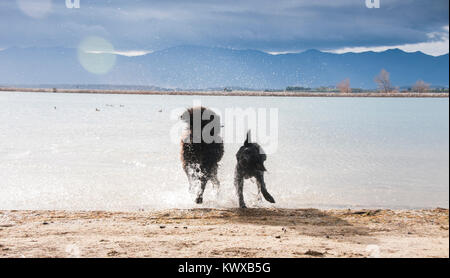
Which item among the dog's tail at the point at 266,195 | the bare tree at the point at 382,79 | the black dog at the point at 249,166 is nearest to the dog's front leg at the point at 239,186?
the black dog at the point at 249,166

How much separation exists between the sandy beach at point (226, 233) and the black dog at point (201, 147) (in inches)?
57.5

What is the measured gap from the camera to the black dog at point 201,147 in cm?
1032

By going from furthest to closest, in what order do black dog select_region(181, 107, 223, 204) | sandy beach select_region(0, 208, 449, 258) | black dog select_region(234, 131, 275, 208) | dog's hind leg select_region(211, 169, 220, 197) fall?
dog's hind leg select_region(211, 169, 220, 197) < black dog select_region(181, 107, 223, 204) < black dog select_region(234, 131, 275, 208) < sandy beach select_region(0, 208, 449, 258)

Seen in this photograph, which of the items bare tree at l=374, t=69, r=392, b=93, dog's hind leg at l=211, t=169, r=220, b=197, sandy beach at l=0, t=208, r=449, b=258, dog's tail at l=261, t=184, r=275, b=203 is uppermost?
bare tree at l=374, t=69, r=392, b=93

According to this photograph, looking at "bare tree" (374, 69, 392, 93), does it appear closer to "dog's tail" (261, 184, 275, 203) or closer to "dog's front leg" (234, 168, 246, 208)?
"dog's tail" (261, 184, 275, 203)

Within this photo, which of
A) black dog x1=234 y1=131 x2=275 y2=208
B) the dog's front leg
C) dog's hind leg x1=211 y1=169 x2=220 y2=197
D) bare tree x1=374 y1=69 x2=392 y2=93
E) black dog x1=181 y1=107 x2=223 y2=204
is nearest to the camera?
black dog x1=234 y1=131 x2=275 y2=208

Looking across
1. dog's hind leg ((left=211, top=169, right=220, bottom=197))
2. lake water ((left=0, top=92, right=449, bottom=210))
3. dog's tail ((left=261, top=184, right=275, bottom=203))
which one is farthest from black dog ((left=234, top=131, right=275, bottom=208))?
dog's hind leg ((left=211, top=169, right=220, bottom=197))

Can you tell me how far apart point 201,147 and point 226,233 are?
12.0 ft

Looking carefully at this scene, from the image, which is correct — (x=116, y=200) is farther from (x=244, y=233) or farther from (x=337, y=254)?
(x=337, y=254)

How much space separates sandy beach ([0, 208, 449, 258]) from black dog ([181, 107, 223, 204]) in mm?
1460

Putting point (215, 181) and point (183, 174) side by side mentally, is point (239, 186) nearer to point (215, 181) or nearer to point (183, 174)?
point (215, 181)

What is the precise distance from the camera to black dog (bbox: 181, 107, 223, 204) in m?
10.3
